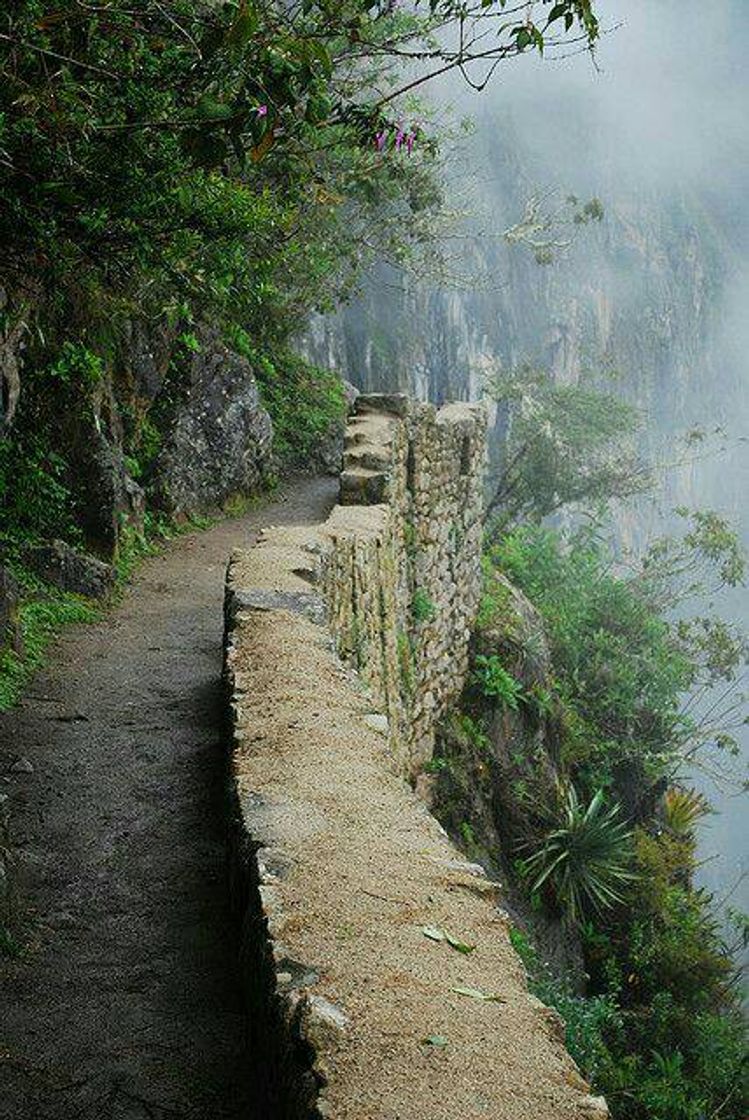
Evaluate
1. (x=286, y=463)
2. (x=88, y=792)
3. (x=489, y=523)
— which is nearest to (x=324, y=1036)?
(x=88, y=792)

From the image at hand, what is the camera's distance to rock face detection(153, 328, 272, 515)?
37.1 feet

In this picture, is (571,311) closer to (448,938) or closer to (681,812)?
(681,812)

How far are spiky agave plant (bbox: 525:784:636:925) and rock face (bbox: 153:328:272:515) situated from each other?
515 centimetres

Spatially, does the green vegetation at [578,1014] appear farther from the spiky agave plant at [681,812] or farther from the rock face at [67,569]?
the spiky agave plant at [681,812]

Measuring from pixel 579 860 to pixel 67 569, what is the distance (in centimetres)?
681

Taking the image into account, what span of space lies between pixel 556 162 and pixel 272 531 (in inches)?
1493

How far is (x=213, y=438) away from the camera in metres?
12.2

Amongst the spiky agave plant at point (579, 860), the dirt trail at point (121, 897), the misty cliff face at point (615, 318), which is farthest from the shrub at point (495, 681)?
the misty cliff face at point (615, 318)

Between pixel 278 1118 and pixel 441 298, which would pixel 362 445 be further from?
pixel 441 298

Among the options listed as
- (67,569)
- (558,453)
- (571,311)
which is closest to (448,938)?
(67,569)

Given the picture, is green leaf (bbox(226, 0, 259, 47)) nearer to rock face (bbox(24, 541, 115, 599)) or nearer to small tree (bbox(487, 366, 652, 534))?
rock face (bbox(24, 541, 115, 599))

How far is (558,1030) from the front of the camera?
7.70ft

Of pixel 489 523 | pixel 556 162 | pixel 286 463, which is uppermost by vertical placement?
pixel 556 162

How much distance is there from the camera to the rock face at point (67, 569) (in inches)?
316
